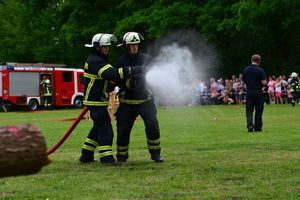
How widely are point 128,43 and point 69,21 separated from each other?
33041mm

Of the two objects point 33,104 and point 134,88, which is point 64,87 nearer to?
point 33,104

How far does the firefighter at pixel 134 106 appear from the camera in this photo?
977cm

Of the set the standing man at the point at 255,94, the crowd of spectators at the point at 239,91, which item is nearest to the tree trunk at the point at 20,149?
the standing man at the point at 255,94

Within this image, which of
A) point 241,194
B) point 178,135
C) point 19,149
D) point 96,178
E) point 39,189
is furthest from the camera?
point 178,135

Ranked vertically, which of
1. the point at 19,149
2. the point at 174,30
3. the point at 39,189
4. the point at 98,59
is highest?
the point at 174,30

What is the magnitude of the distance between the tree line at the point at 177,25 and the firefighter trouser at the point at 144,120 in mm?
24607

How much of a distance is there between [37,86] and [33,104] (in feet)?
4.03

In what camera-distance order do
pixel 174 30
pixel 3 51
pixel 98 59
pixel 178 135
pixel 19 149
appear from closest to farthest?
1. pixel 19 149
2. pixel 98 59
3. pixel 178 135
4. pixel 174 30
5. pixel 3 51

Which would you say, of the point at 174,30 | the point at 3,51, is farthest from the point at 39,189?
the point at 3,51

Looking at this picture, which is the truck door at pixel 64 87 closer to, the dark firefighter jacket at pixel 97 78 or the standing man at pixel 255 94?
the standing man at pixel 255 94

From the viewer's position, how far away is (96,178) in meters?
8.17

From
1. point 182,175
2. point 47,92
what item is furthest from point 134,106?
point 47,92

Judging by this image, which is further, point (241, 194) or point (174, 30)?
point (174, 30)

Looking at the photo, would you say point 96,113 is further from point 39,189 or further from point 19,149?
point 19,149
